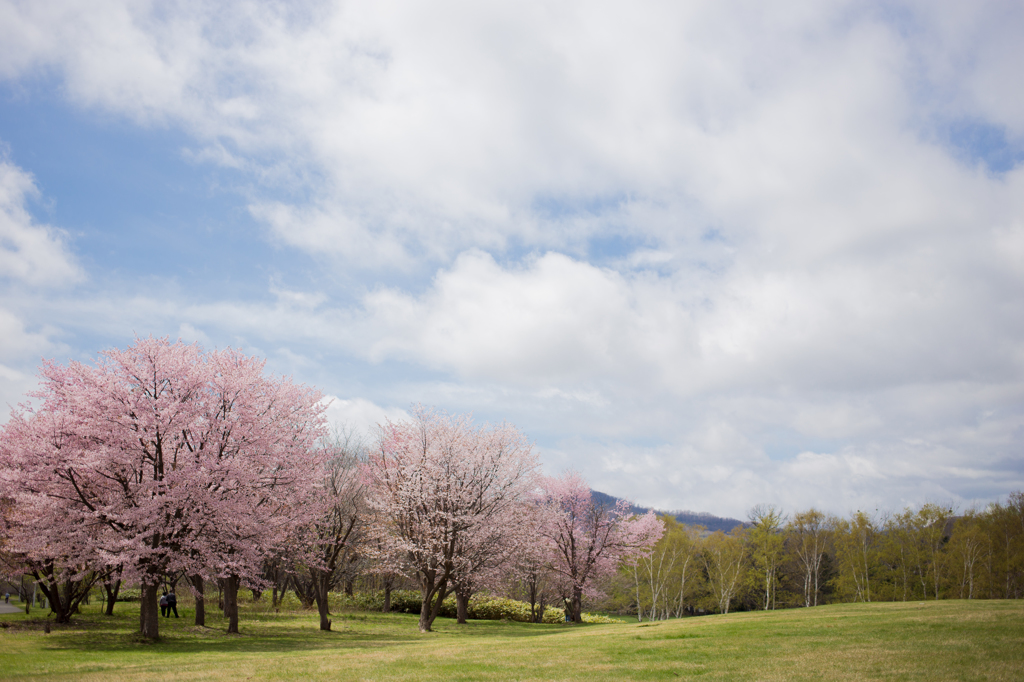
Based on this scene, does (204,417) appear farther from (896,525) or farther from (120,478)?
(896,525)

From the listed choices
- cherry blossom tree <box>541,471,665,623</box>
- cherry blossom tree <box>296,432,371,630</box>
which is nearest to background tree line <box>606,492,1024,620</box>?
cherry blossom tree <box>541,471,665,623</box>

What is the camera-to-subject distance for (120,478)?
22.4 meters

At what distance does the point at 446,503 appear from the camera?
107 ft

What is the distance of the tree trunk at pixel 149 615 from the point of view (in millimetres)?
22453

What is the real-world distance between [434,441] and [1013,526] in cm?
6232

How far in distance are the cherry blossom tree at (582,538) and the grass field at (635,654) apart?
23.4m

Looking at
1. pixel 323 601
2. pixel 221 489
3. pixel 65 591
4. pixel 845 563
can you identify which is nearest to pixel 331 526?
pixel 323 601

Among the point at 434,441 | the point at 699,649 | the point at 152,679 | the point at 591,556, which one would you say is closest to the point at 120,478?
the point at 152,679

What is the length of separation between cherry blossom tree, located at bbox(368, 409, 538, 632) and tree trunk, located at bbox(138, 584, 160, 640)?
1165 centimetres

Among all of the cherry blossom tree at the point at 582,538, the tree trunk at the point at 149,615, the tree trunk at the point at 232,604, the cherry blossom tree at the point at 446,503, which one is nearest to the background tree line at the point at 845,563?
the cherry blossom tree at the point at 582,538

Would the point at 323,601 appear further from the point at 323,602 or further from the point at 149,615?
the point at 149,615

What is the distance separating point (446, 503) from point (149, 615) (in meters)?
14.5

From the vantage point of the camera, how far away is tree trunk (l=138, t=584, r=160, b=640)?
22.5 m

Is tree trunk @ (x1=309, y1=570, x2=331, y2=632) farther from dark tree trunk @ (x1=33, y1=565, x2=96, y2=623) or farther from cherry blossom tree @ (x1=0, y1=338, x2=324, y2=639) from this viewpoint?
dark tree trunk @ (x1=33, y1=565, x2=96, y2=623)
